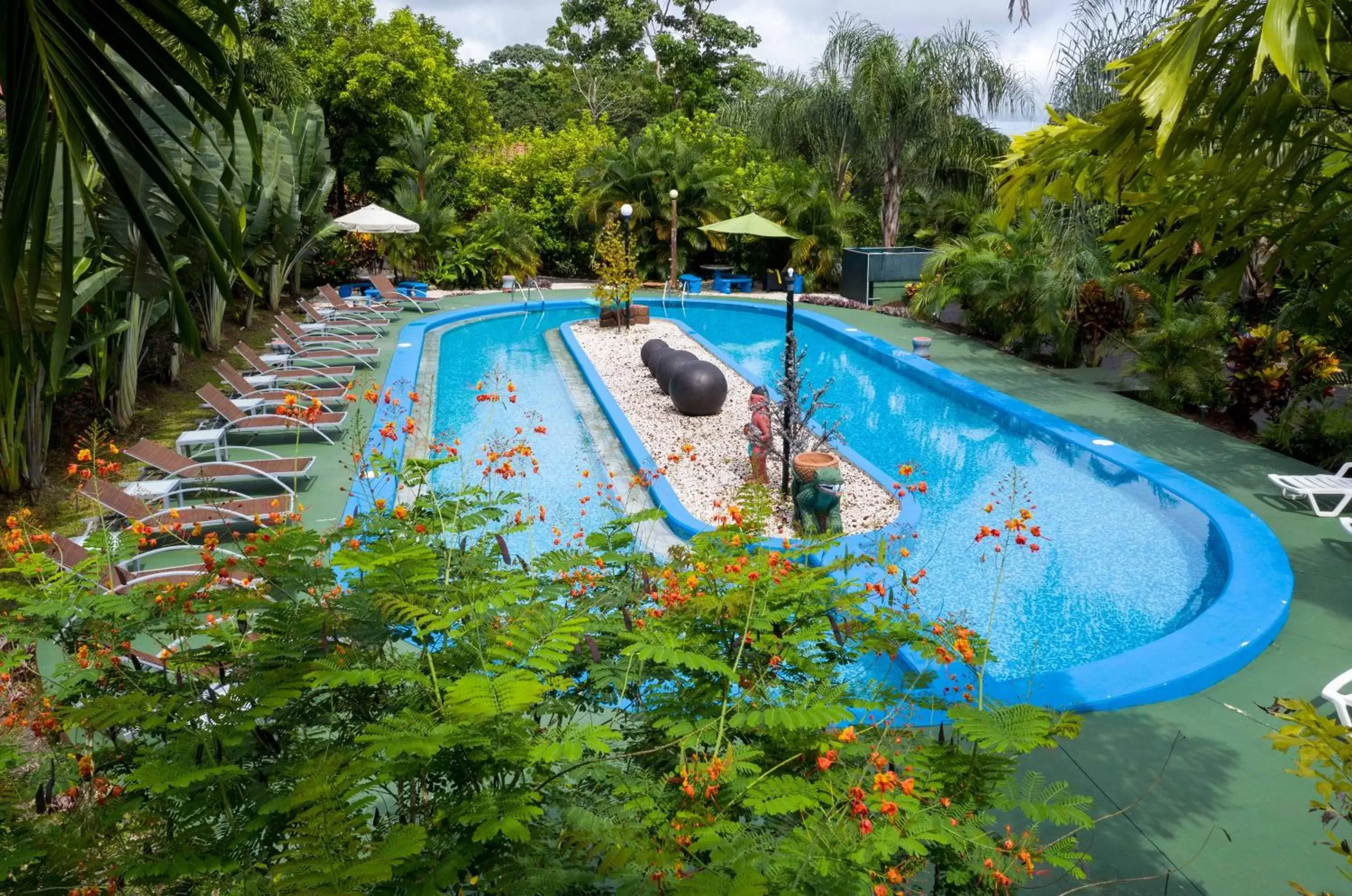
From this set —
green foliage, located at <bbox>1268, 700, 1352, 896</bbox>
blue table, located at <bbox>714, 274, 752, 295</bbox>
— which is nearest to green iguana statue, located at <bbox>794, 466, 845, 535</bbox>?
green foliage, located at <bbox>1268, 700, 1352, 896</bbox>

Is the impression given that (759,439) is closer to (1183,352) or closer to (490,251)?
(1183,352)

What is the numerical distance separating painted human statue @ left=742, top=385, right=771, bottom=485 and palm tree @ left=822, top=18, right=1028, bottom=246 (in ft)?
50.9

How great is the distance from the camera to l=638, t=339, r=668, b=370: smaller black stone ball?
14820mm

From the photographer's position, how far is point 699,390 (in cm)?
1247

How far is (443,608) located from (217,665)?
0.73 m

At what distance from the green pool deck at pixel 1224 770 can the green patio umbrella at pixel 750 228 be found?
15.0 meters

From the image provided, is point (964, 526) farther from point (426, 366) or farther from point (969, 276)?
point (426, 366)

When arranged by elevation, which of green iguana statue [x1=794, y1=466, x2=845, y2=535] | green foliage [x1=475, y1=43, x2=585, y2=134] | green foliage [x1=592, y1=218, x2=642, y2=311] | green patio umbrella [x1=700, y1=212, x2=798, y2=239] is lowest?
green iguana statue [x1=794, y1=466, x2=845, y2=535]

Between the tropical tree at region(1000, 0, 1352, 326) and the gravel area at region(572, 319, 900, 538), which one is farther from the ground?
the tropical tree at region(1000, 0, 1352, 326)

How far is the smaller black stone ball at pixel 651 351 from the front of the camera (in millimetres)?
14820

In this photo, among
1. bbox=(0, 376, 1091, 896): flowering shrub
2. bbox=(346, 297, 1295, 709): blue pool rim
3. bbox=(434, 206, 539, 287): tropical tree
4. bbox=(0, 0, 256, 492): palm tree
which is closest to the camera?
bbox=(0, 0, 256, 492): palm tree

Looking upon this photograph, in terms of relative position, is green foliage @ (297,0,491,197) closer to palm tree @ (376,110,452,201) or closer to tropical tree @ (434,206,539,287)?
palm tree @ (376,110,452,201)

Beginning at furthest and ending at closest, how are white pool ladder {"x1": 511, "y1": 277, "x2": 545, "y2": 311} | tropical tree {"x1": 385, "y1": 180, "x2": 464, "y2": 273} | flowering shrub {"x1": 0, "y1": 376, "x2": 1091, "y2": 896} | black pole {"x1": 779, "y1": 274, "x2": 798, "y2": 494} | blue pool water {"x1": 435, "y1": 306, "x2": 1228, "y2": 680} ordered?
tropical tree {"x1": 385, "y1": 180, "x2": 464, "y2": 273}, white pool ladder {"x1": 511, "y1": 277, "x2": 545, "y2": 311}, black pole {"x1": 779, "y1": 274, "x2": 798, "y2": 494}, blue pool water {"x1": 435, "y1": 306, "x2": 1228, "y2": 680}, flowering shrub {"x1": 0, "y1": 376, "x2": 1091, "y2": 896}

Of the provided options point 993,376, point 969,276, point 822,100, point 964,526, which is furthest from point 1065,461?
point 822,100
